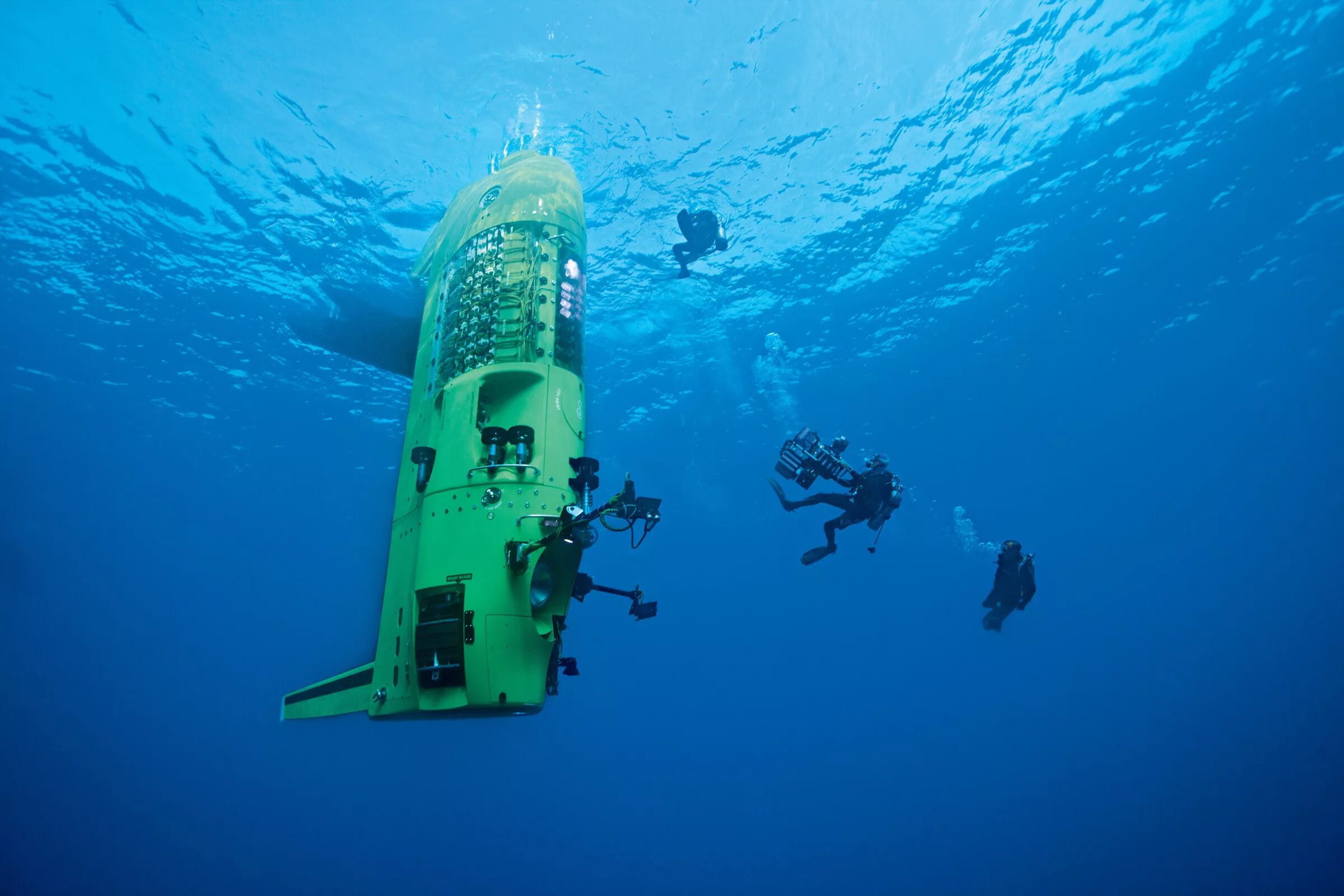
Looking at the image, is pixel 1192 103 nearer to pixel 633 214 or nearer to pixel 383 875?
pixel 633 214

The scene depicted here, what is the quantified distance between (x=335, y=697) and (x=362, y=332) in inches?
255

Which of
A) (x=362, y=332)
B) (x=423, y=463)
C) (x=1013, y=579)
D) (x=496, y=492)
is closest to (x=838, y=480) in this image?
(x=1013, y=579)

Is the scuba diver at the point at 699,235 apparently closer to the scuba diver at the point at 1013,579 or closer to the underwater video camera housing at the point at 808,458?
the underwater video camera housing at the point at 808,458

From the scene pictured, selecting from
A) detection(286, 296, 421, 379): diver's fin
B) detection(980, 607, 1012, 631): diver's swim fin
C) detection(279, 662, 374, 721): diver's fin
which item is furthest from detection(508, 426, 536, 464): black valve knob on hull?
detection(980, 607, 1012, 631): diver's swim fin

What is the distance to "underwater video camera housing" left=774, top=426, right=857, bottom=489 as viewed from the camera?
10.5m

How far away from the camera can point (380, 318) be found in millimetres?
10430

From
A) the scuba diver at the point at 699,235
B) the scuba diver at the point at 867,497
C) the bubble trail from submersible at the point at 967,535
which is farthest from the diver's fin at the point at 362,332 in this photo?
the bubble trail from submersible at the point at 967,535

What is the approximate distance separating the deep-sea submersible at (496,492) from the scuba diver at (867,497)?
5.66 metres

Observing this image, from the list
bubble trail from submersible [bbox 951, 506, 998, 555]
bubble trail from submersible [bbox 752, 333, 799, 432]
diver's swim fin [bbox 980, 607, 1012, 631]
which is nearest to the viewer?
diver's swim fin [bbox 980, 607, 1012, 631]

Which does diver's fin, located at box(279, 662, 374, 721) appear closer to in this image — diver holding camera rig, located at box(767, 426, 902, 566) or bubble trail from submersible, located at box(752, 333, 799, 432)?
diver holding camera rig, located at box(767, 426, 902, 566)

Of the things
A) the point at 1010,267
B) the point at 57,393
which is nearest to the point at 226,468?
the point at 57,393

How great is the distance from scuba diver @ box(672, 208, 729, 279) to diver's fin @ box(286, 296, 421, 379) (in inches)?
204

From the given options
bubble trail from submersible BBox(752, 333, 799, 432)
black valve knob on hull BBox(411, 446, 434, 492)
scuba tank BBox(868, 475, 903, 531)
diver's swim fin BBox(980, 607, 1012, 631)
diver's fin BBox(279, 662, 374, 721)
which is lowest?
diver's fin BBox(279, 662, 374, 721)

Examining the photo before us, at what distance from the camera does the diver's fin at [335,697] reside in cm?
677
